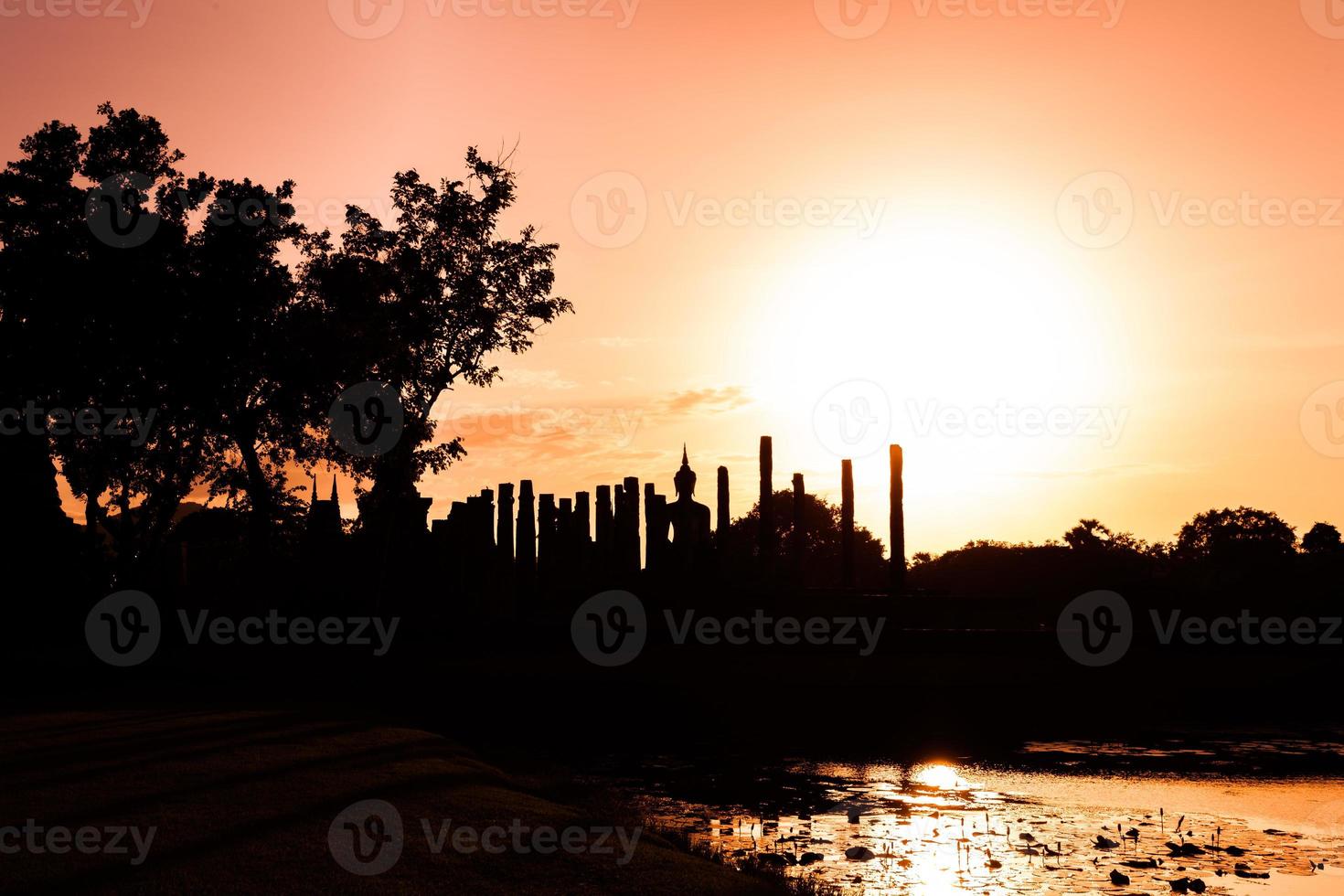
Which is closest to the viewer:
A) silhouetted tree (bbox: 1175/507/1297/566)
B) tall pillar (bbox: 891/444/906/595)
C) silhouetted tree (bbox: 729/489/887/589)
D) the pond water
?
the pond water

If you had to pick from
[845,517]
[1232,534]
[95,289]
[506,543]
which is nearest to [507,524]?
[506,543]

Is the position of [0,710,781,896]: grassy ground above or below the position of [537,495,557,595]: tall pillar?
below

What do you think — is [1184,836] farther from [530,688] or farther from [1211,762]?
[530,688]

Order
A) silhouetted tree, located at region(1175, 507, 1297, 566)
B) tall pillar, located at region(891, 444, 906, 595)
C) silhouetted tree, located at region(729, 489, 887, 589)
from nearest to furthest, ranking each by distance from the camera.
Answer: tall pillar, located at region(891, 444, 906, 595)
silhouetted tree, located at region(1175, 507, 1297, 566)
silhouetted tree, located at region(729, 489, 887, 589)

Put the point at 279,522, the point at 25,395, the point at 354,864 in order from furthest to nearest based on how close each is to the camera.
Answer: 1. the point at 279,522
2. the point at 25,395
3. the point at 354,864

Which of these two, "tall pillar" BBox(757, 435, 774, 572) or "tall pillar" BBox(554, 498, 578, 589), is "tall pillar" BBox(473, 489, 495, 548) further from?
"tall pillar" BBox(757, 435, 774, 572)

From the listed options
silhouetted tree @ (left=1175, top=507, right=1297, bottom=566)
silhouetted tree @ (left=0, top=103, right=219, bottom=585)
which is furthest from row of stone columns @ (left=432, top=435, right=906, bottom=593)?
silhouetted tree @ (left=1175, top=507, right=1297, bottom=566)

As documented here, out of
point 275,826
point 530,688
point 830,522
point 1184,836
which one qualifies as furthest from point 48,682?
point 830,522

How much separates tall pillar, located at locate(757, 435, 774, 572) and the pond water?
1291 cm

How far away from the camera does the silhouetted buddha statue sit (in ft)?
94.7

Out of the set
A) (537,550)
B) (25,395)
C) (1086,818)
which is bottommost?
(1086,818)

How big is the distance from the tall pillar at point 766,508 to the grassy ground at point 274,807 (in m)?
14.7

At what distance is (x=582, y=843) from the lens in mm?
9523

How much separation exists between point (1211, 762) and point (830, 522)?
68.0 meters
